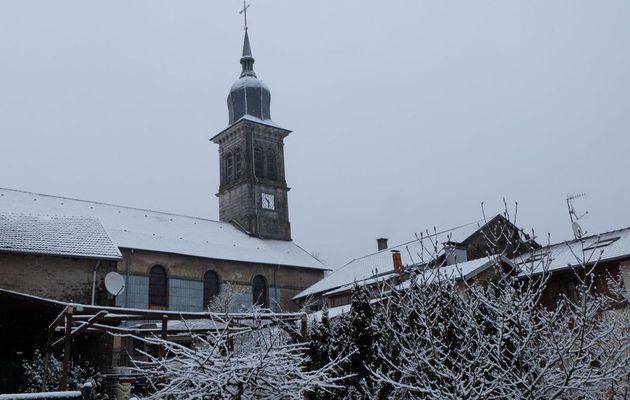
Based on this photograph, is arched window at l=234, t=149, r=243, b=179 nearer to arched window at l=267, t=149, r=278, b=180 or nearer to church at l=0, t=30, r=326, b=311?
church at l=0, t=30, r=326, b=311

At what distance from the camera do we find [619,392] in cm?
1009

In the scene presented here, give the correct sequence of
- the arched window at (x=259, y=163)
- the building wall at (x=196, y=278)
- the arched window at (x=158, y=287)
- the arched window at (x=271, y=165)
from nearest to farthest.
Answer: the building wall at (x=196, y=278) → the arched window at (x=158, y=287) → the arched window at (x=259, y=163) → the arched window at (x=271, y=165)

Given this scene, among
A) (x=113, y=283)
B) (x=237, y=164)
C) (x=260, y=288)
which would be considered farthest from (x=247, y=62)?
(x=113, y=283)

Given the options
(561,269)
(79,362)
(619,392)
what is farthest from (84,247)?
(561,269)

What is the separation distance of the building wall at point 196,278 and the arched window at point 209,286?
0.34 meters

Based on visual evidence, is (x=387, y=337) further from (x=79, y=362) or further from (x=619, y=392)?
(x=79, y=362)

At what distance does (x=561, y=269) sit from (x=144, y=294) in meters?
21.3

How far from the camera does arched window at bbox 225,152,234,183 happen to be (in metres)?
46.2

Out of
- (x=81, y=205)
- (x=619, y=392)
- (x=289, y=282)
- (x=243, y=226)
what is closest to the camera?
(x=619, y=392)

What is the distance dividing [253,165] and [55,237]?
24.6 meters

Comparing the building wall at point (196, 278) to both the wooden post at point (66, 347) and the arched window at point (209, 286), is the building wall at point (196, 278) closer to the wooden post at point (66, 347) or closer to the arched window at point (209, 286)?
the arched window at point (209, 286)

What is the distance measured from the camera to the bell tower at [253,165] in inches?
1706

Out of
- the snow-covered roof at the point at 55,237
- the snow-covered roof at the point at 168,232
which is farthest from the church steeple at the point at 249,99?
the snow-covered roof at the point at 55,237

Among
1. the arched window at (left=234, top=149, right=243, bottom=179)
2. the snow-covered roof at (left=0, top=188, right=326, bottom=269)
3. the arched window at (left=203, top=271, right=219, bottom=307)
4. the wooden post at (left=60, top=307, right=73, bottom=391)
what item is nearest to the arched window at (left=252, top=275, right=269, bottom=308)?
the snow-covered roof at (left=0, top=188, right=326, bottom=269)
